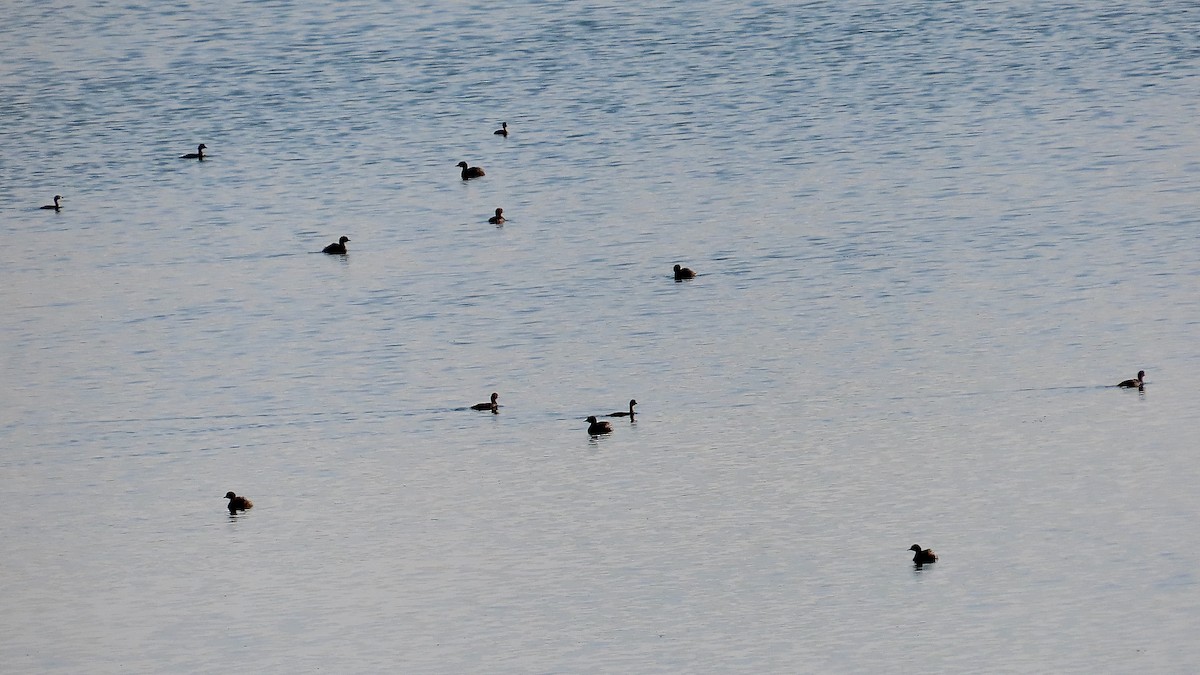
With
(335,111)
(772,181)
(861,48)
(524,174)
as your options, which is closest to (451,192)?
(524,174)

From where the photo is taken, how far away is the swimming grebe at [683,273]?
36625 millimetres

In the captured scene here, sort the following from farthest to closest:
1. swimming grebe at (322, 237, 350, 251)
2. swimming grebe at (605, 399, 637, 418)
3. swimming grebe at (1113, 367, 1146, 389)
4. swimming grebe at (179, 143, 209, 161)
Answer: swimming grebe at (179, 143, 209, 161) → swimming grebe at (322, 237, 350, 251) → swimming grebe at (605, 399, 637, 418) → swimming grebe at (1113, 367, 1146, 389)

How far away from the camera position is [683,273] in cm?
3669

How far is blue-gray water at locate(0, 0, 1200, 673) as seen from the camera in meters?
22.9

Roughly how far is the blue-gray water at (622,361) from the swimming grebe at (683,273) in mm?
181

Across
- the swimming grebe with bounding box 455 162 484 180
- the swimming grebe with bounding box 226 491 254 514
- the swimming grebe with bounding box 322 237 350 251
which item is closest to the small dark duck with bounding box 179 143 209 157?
the swimming grebe with bounding box 455 162 484 180

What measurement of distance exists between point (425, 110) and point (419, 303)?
18.6m

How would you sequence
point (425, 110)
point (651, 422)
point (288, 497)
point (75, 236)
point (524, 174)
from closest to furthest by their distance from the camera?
point (288, 497) → point (651, 422) → point (75, 236) → point (524, 174) → point (425, 110)

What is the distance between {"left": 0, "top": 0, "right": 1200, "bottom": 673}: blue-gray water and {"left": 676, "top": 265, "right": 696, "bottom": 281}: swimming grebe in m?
0.18

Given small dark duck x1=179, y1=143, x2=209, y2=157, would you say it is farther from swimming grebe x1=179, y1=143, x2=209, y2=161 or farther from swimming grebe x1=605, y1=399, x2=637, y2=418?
swimming grebe x1=605, y1=399, x2=637, y2=418

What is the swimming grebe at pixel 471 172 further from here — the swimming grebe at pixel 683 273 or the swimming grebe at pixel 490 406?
the swimming grebe at pixel 490 406

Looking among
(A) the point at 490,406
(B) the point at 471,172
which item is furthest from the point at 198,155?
(A) the point at 490,406

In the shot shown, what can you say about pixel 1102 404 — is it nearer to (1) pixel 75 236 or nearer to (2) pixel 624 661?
(2) pixel 624 661

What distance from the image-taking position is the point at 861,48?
57875 mm
